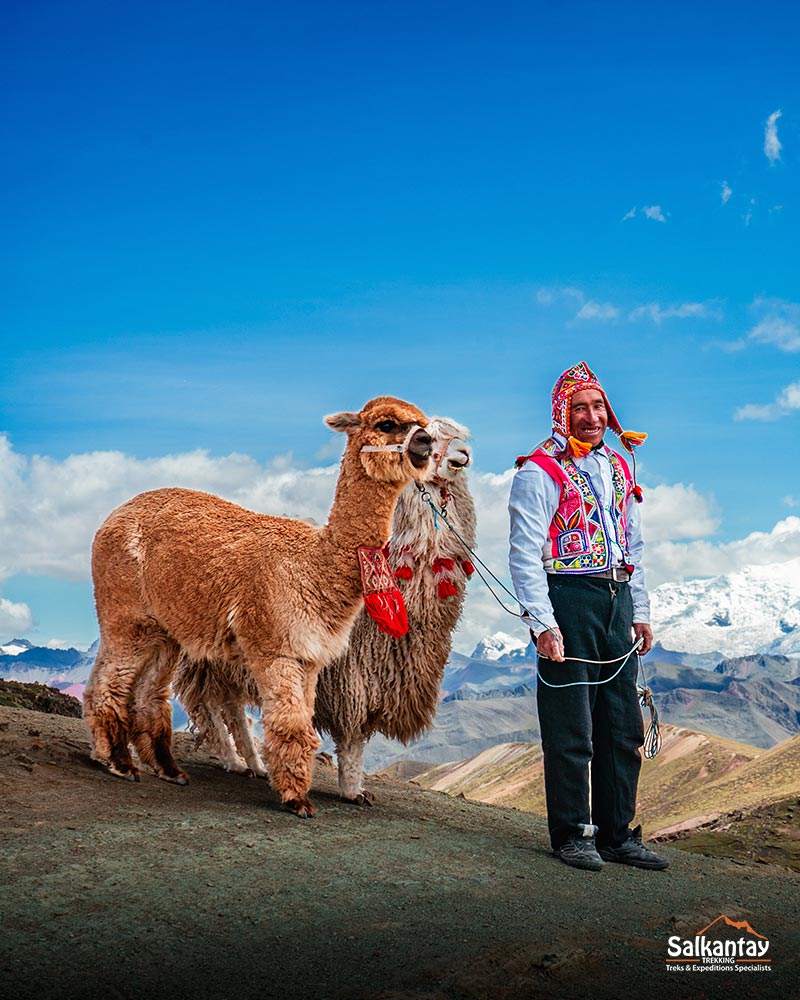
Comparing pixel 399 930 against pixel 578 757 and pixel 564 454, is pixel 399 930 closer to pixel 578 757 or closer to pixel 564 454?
pixel 578 757

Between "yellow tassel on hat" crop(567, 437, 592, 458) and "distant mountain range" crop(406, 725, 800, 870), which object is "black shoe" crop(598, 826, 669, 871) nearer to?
"yellow tassel on hat" crop(567, 437, 592, 458)

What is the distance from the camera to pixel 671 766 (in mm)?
48219

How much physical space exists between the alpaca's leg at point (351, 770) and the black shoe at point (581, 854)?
1.95 metres

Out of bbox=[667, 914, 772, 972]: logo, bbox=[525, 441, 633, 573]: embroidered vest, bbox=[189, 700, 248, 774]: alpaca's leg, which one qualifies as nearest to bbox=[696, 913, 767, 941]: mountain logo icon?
bbox=[667, 914, 772, 972]: logo

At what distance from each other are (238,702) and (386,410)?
326 cm

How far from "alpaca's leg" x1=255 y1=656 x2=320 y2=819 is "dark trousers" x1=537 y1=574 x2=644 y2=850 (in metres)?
1.66

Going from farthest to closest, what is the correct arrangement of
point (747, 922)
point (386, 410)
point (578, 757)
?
point (386, 410) → point (578, 757) → point (747, 922)

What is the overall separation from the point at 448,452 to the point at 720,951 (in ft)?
13.7

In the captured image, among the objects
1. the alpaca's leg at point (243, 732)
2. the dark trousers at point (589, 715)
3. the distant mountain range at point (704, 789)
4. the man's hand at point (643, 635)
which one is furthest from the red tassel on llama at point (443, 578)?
the distant mountain range at point (704, 789)

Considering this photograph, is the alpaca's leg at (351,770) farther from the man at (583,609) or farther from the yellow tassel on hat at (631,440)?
the yellow tassel on hat at (631,440)

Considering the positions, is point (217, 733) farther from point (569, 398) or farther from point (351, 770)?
point (569, 398)

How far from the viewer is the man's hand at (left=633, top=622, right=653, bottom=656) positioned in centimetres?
654

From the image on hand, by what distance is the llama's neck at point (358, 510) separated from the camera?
6.72 metres

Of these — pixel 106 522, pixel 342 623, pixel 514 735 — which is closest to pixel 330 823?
pixel 342 623
